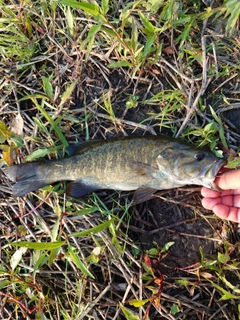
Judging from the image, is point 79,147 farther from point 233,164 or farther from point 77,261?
point 233,164

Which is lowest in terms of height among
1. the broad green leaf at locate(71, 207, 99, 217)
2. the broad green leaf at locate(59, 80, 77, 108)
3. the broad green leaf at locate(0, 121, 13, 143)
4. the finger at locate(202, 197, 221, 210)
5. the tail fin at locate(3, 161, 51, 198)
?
the finger at locate(202, 197, 221, 210)

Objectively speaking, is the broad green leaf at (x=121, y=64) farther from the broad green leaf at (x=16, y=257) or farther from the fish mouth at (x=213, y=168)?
the broad green leaf at (x=16, y=257)

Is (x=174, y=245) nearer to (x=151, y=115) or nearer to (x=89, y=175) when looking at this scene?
(x=89, y=175)

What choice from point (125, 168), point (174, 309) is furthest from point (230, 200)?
point (174, 309)

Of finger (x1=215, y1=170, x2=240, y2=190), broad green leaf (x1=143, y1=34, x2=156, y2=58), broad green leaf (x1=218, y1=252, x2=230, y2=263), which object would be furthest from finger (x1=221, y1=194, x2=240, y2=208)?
broad green leaf (x1=143, y1=34, x2=156, y2=58)

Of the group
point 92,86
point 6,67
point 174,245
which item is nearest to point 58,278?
A: point 174,245

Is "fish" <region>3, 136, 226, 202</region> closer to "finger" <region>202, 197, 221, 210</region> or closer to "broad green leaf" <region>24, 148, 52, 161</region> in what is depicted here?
"broad green leaf" <region>24, 148, 52, 161</region>
